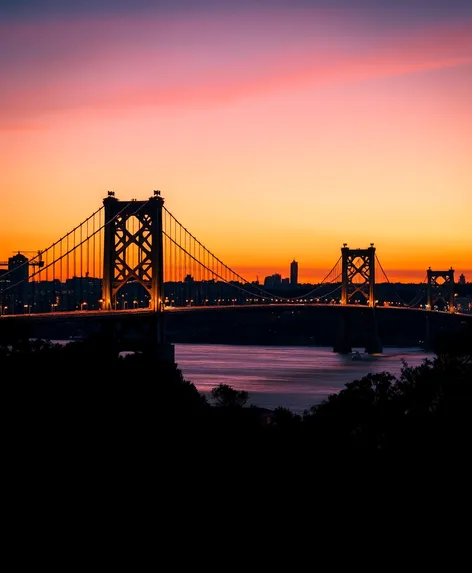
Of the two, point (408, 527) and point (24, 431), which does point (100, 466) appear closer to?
point (24, 431)

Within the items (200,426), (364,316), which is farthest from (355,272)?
(200,426)

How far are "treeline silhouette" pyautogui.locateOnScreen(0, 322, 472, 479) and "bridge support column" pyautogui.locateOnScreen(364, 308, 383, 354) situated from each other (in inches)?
2422

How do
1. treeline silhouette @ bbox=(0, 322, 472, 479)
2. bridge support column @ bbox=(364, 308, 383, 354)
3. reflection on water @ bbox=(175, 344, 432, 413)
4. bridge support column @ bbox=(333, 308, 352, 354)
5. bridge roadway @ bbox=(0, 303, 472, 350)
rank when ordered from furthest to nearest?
bridge roadway @ bbox=(0, 303, 472, 350)
bridge support column @ bbox=(333, 308, 352, 354)
bridge support column @ bbox=(364, 308, 383, 354)
reflection on water @ bbox=(175, 344, 432, 413)
treeline silhouette @ bbox=(0, 322, 472, 479)

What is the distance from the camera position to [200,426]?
2491cm

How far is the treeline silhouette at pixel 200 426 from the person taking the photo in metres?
20.2

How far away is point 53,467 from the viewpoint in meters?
19.5

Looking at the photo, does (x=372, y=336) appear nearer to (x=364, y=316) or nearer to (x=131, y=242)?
(x=364, y=316)

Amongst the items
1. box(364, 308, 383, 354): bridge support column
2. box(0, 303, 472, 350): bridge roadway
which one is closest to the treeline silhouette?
box(364, 308, 383, 354): bridge support column

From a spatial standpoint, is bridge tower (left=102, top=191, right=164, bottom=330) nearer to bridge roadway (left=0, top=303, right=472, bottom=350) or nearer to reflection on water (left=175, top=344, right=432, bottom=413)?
reflection on water (left=175, top=344, right=432, bottom=413)

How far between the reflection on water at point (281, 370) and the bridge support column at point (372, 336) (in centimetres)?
103

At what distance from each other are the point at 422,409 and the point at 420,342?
9310 centimetres

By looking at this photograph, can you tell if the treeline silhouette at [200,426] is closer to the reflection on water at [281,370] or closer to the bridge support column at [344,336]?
the reflection on water at [281,370]

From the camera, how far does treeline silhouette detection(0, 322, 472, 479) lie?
20172mm

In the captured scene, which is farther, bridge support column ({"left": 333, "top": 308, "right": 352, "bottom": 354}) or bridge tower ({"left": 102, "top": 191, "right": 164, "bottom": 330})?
bridge support column ({"left": 333, "top": 308, "right": 352, "bottom": 354})
